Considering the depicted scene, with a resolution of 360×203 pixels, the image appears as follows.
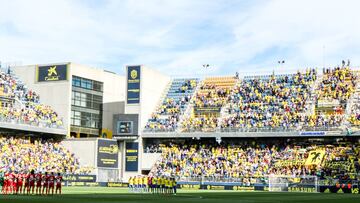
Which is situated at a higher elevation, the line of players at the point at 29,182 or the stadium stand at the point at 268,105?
the stadium stand at the point at 268,105

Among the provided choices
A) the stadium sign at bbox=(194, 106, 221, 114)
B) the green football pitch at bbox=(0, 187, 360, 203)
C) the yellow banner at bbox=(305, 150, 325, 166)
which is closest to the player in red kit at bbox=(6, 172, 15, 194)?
the green football pitch at bbox=(0, 187, 360, 203)

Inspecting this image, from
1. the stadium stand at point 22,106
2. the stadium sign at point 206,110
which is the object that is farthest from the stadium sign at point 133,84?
the stadium stand at point 22,106

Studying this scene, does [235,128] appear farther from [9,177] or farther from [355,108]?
[9,177]

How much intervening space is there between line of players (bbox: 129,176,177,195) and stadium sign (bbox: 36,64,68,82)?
35316 mm

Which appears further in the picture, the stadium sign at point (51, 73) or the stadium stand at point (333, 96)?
the stadium sign at point (51, 73)

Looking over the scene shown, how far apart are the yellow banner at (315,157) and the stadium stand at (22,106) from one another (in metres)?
34.1

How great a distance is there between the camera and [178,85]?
9438 centimetres

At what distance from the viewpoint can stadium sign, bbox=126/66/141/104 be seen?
86875mm

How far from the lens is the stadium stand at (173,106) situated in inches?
3371

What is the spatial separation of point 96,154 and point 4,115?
569 inches

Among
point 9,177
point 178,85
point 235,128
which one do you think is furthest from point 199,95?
point 9,177

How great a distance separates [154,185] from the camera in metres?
52.4

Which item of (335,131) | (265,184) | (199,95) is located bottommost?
(265,184)

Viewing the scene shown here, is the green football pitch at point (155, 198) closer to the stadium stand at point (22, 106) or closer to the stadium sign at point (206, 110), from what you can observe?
the stadium stand at point (22, 106)
